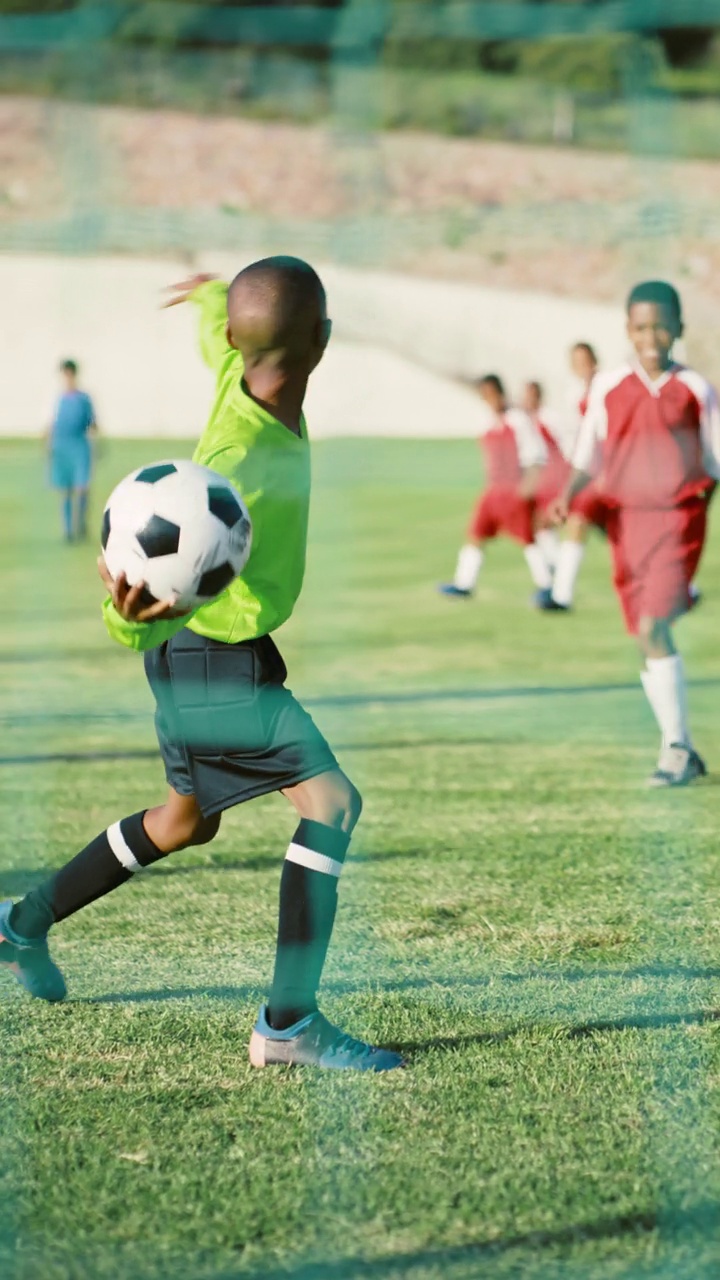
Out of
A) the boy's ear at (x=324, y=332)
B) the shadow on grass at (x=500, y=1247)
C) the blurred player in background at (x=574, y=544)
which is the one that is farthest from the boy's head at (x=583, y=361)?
the shadow on grass at (x=500, y=1247)

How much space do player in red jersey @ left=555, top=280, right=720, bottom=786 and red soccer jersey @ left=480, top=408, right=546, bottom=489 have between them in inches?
218

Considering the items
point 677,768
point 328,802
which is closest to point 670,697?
point 677,768

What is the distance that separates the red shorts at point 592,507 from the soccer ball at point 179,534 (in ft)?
8.88

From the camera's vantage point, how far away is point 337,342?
12664 mm

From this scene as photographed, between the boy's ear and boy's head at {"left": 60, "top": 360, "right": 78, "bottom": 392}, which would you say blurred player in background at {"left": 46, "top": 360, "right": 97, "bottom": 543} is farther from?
the boy's ear

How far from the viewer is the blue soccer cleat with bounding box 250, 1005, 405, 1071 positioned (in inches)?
111

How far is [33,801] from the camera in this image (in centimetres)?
506

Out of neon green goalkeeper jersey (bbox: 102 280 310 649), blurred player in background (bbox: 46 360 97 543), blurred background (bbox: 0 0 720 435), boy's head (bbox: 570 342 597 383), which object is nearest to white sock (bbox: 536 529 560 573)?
blurred background (bbox: 0 0 720 435)

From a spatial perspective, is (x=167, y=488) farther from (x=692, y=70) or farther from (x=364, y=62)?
(x=364, y=62)

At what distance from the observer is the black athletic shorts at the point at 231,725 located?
9.45 feet

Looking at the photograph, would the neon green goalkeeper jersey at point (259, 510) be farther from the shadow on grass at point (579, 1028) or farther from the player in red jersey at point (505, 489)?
the player in red jersey at point (505, 489)

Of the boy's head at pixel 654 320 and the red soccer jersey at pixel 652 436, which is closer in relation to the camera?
the boy's head at pixel 654 320

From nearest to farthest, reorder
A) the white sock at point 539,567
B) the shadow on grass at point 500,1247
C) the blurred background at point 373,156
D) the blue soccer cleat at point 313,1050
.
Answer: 1. the shadow on grass at point 500,1247
2. the blue soccer cleat at point 313,1050
3. the blurred background at point 373,156
4. the white sock at point 539,567

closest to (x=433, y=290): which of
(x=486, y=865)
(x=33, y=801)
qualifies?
(x=33, y=801)
